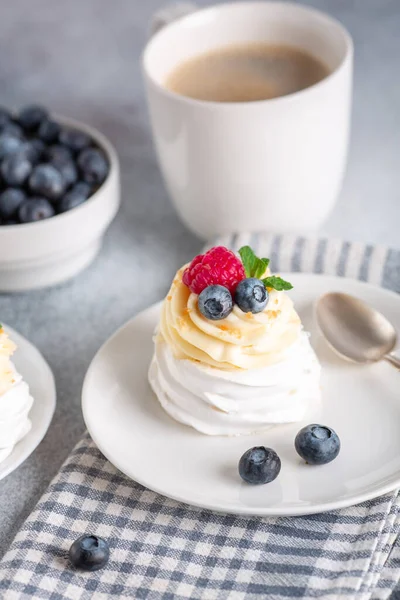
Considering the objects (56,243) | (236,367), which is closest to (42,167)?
(56,243)

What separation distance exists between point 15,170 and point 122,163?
38 centimetres

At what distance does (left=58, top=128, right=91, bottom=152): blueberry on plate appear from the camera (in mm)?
1663

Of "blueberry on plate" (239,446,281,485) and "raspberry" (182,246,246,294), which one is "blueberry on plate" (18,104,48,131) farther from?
"blueberry on plate" (239,446,281,485)

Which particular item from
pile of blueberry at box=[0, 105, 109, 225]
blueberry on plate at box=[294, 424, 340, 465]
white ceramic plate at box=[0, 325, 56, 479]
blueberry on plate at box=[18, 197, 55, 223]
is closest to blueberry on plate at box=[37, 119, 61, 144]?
pile of blueberry at box=[0, 105, 109, 225]

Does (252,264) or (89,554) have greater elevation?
(252,264)

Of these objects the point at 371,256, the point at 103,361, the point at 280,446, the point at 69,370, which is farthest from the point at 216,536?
the point at 371,256

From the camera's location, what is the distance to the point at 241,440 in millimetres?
1213

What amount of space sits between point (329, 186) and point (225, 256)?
46cm

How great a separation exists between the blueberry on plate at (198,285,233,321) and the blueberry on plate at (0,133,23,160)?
594 mm

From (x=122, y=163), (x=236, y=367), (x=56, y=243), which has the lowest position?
(x=122, y=163)

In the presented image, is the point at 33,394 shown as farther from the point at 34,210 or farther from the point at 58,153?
the point at 58,153

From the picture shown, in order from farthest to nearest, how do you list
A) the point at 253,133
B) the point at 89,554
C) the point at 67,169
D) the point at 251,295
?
1. the point at 67,169
2. the point at 253,133
3. the point at 251,295
4. the point at 89,554

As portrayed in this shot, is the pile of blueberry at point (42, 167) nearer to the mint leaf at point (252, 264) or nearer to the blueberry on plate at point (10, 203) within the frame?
the blueberry on plate at point (10, 203)

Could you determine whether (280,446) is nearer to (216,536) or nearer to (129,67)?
(216,536)
